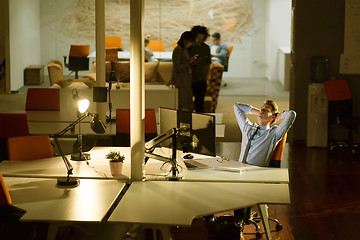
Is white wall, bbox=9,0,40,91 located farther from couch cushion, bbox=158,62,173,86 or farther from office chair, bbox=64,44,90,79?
couch cushion, bbox=158,62,173,86

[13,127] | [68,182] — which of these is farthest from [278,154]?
[13,127]

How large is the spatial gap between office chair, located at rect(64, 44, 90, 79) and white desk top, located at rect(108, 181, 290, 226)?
814cm

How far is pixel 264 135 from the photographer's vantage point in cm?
629

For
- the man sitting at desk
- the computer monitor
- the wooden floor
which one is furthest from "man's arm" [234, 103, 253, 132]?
the wooden floor

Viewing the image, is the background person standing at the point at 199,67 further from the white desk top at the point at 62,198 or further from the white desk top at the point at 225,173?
the white desk top at the point at 62,198

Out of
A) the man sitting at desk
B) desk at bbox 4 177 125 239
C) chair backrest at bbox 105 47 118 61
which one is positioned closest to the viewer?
desk at bbox 4 177 125 239

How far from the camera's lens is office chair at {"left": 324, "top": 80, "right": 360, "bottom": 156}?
9.62 metres

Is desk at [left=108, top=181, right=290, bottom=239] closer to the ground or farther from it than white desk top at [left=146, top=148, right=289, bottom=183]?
closer to the ground

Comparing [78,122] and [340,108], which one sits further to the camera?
[340,108]

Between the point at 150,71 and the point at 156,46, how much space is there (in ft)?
4.01

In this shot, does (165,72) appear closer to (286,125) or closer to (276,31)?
(276,31)

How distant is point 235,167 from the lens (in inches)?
237

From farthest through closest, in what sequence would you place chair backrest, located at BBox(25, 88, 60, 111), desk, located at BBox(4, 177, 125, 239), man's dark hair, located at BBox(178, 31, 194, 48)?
man's dark hair, located at BBox(178, 31, 194, 48)
chair backrest, located at BBox(25, 88, 60, 111)
desk, located at BBox(4, 177, 125, 239)

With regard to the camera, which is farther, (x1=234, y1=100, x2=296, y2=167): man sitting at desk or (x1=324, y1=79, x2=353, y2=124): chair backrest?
(x1=324, y1=79, x2=353, y2=124): chair backrest
